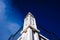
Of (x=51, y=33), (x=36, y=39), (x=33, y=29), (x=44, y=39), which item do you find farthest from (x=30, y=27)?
(x=51, y=33)

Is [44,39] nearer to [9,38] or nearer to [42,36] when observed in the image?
[42,36]

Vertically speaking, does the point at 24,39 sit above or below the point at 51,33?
below

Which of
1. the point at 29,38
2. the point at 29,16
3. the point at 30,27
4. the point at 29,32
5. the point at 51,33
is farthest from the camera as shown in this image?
the point at 51,33

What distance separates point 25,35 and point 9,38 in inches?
136

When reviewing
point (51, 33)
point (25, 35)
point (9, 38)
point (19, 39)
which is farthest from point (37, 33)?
point (9, 38)

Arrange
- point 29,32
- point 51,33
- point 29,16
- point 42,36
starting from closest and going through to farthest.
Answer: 1. point 29,32
2. point 42,36
3. point 29,16
4. point 51,33

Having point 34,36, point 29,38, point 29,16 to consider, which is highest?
point 29,16

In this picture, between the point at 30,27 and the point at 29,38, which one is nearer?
the point at 29,38

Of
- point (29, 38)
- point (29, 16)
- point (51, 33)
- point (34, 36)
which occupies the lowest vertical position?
point (29, 38)

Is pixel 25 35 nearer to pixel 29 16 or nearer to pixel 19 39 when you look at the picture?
pixel 19 39

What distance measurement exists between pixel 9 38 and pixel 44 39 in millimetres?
3905

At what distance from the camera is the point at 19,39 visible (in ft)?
31.7

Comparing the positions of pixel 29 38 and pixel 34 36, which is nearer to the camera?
pixel 29 38

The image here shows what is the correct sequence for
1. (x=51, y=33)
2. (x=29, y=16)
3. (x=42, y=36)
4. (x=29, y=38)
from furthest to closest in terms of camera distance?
(x=51, y=33)
(x=29, y=16)
(x=42, y=36)
(x=29, y=38)
